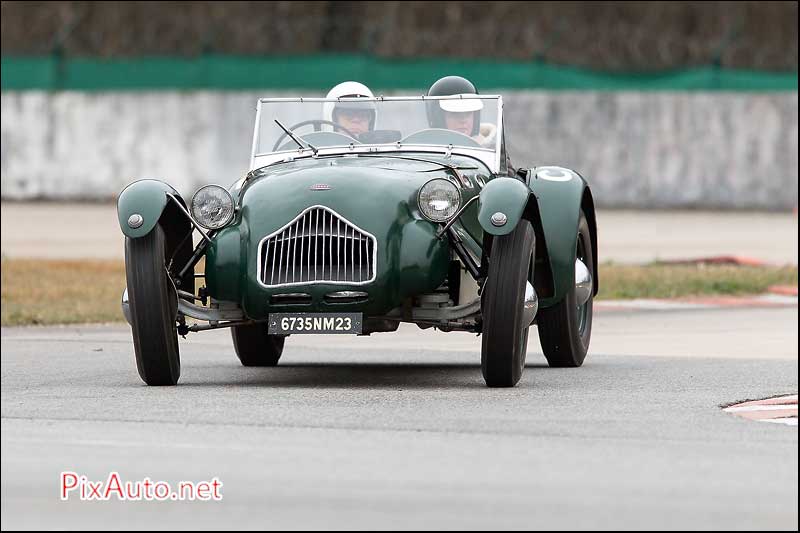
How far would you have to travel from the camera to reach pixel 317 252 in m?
8.68

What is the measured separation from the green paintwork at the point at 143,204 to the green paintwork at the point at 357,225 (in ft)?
1.18

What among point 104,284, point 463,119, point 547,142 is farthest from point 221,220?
point 547,142

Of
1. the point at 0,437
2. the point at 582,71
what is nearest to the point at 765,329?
the point at 0,437

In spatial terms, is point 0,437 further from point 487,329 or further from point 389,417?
point 487,329

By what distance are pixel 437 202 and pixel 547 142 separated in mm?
19352

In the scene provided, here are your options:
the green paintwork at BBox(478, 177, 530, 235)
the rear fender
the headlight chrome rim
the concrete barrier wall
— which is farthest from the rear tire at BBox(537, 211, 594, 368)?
the concrete barrier wall

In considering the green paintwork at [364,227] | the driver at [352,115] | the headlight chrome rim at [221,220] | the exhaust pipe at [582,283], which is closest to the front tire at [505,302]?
the green paintwork at [364,227]

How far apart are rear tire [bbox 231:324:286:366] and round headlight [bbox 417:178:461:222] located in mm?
2302

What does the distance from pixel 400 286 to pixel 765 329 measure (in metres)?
5.39

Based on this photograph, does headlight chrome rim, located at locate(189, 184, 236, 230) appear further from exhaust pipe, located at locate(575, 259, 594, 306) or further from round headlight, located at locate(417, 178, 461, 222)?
exhaust pipe, located at locate(575, 259, 594, 306)

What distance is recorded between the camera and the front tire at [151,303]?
28.4 feet

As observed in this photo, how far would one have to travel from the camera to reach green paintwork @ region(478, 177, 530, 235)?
8547mm

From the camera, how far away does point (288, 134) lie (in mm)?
10562

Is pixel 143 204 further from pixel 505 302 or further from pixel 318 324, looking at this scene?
pixel 505 302
